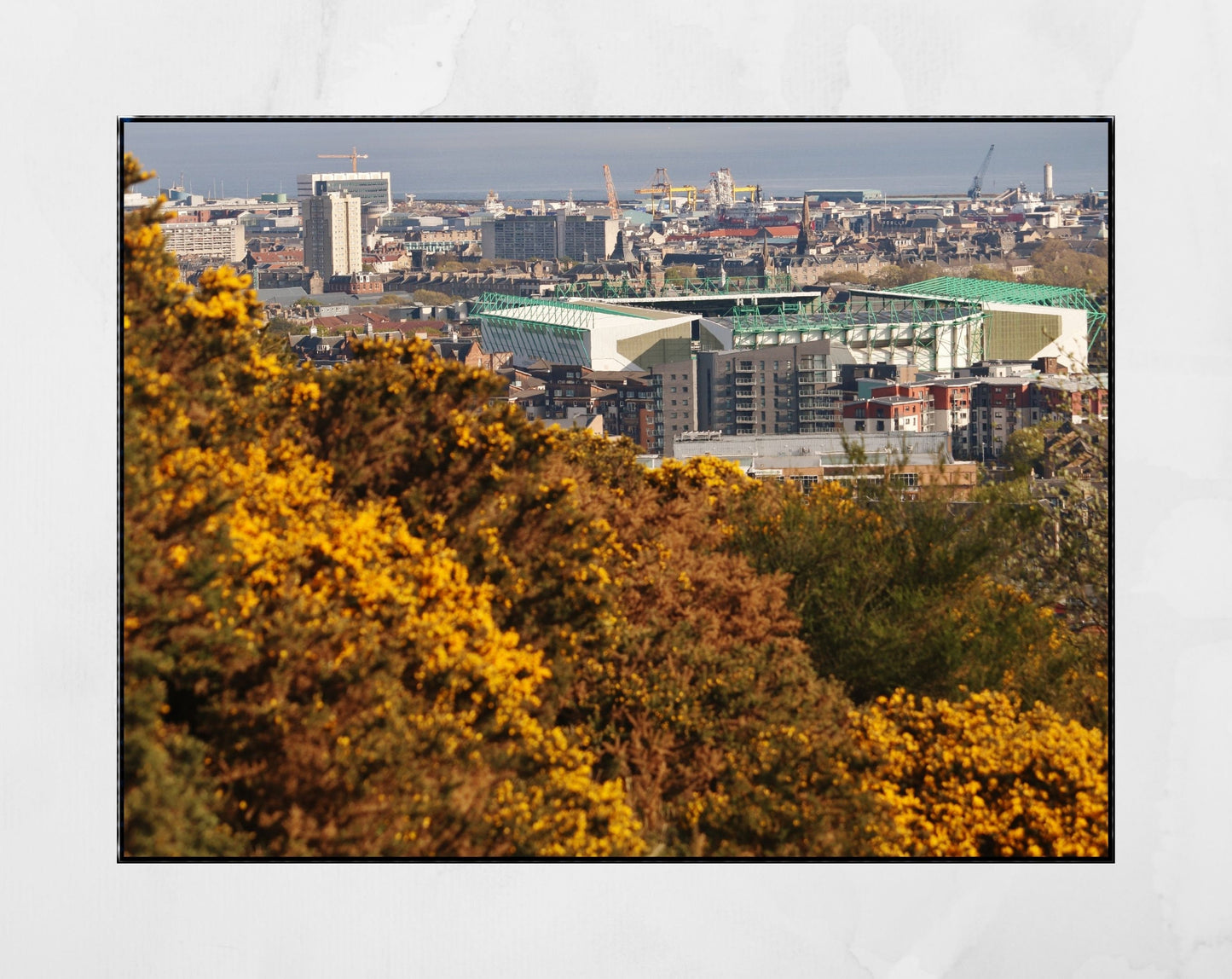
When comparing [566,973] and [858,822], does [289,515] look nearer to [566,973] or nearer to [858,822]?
[566,973]

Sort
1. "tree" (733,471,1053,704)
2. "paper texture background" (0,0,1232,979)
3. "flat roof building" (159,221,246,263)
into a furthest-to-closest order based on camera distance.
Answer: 1. "tree" (733,471,1053,704)
2. "flat roof building" (159,221,246,263)
3. "paper texture background" (0,0,1232,979)

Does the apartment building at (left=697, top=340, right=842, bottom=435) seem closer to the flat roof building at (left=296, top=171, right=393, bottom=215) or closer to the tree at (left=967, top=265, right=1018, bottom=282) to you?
the tree at (left=967, top=265, right=1018, bottom=282)

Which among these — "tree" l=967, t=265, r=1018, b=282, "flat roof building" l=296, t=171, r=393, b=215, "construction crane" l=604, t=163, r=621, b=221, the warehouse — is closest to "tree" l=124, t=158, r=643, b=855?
"flat roof building" l=296, t=171, r=393, b=215

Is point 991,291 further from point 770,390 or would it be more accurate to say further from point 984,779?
point 984,779

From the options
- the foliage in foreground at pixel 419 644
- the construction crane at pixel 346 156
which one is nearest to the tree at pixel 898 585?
the foliage in foreground at pixel 419 644

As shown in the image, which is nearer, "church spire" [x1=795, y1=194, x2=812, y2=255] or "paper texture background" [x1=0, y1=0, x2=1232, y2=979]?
"paper texture background" [x1=0, y1=0, x2=1232, y2=979]

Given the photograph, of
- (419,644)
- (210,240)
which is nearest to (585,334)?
(210,240)
